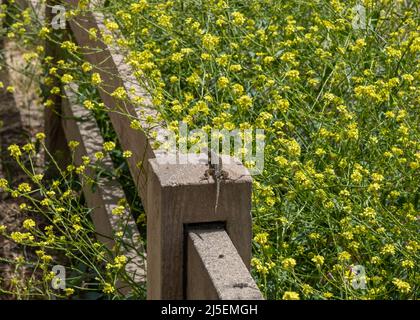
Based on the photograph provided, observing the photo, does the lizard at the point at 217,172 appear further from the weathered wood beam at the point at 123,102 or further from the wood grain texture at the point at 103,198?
the wood grain texture at the point at 103,198

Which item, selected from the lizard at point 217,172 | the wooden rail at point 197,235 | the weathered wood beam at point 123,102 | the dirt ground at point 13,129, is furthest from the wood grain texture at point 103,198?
the lizard at point 217,172

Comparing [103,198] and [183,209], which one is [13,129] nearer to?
[103,198]

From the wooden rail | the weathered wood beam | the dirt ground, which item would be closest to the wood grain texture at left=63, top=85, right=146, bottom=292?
the weathered wood beam

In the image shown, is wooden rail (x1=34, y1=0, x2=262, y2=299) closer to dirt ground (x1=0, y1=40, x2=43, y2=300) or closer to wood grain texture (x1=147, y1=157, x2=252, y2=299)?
wood grain texture (x1=147, y1=157, x2=252, y2=299)

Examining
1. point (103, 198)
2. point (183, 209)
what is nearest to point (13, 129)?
point (103, 198)

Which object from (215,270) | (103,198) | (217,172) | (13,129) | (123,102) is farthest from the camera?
Result: (13,129)

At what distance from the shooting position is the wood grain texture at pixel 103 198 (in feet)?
10.00

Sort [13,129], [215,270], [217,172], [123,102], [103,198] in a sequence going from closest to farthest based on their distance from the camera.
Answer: [215,270] → [217,172] → [123,102] → [103,198] → [13,129]

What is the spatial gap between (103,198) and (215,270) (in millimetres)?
1672

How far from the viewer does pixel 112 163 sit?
3.67 meters

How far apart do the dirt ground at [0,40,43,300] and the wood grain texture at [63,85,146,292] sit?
0.39 meters

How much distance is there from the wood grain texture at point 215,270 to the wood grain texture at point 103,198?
96 cm

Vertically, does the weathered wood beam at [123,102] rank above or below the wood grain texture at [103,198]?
above

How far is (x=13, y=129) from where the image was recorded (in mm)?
5312
